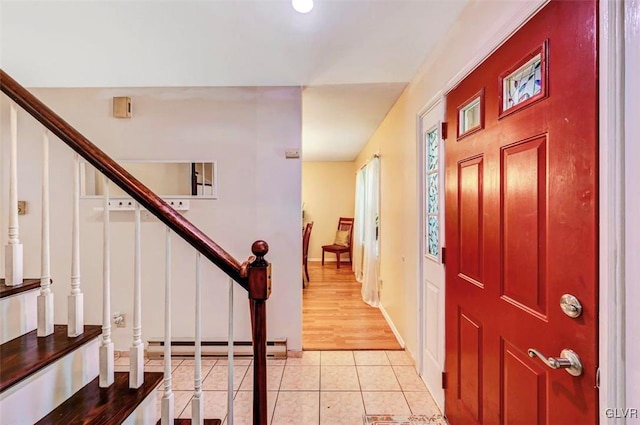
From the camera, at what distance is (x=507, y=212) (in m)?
1.13

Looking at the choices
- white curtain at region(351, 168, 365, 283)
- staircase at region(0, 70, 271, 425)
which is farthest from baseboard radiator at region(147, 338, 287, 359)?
white curtain at region(351, 168, 365, 283)

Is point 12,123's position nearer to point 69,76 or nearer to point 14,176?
point 14,176

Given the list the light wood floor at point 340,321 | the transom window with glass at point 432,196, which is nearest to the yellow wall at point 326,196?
the light wood floor at point 340,321

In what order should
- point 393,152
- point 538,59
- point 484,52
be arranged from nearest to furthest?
point 538,59
point 484,52
point 393,152

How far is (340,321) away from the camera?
10.6 ft

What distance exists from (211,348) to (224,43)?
245cm

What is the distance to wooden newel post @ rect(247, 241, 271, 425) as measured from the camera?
3.56ft

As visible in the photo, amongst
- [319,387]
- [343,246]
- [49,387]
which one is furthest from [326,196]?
[49,387]

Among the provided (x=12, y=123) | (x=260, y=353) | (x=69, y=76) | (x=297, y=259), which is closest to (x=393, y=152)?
(x=297, y=259)

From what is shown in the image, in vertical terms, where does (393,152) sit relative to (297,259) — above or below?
above

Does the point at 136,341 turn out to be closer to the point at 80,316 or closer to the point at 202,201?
the point at 80,316

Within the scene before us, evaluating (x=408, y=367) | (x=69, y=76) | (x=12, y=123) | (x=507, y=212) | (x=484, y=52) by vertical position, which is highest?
(x=69, y=76)
